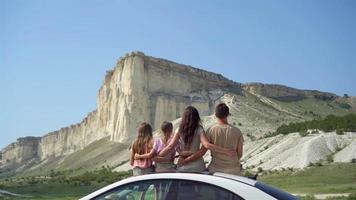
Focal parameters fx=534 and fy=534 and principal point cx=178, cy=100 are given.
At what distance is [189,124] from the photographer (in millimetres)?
7672

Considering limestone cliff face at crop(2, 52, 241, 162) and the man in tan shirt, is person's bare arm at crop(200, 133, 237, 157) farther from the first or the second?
limestone cliff face at crop(2, 52, 241, 162)

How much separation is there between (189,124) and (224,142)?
56 centimetres

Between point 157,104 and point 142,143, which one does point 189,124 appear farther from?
point 157,104

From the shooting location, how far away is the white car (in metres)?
5.53

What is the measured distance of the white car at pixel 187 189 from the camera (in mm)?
5531

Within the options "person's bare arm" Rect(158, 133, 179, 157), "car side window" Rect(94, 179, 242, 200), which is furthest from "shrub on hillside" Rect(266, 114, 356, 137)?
"car side window" Rect(94, 179, 242, 200)

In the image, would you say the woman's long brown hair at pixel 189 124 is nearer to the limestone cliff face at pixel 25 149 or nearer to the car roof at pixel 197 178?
the car roof at pixel 197 178

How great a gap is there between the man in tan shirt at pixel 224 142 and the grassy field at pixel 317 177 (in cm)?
2489

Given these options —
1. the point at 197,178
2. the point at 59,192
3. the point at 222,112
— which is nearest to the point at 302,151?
the point at 59,192

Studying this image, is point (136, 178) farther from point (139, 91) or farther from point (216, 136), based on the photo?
point (139, 91)

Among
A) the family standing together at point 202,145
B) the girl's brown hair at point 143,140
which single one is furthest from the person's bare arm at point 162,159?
the girl's brown hair at point 143,140

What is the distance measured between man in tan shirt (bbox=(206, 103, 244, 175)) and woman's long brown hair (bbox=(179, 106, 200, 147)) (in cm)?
22

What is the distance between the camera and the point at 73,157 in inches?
4326

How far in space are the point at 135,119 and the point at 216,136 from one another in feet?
302
